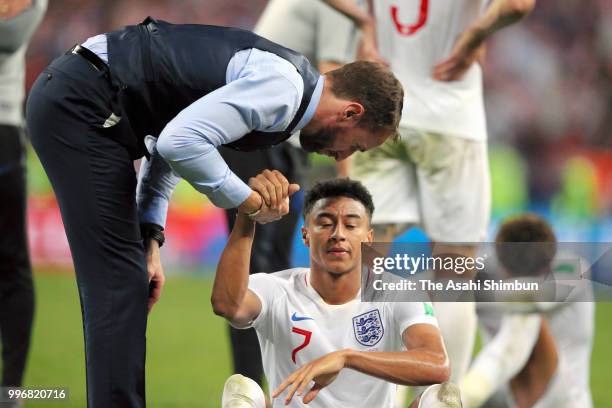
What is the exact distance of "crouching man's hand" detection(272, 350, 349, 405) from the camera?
8.42 feet

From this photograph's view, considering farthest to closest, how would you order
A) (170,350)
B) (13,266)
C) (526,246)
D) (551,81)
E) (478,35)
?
(551,81)
(170,350)
(13,266)
(478,35)
(526,246)

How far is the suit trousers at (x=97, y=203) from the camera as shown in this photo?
8.80 ft

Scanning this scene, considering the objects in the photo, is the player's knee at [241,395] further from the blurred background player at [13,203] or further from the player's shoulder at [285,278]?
the blurred background player at [13,203]

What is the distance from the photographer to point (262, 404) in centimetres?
281

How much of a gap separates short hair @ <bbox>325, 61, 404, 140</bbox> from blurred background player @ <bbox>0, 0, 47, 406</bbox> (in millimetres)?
1860

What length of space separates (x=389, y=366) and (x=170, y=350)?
3.04 metres

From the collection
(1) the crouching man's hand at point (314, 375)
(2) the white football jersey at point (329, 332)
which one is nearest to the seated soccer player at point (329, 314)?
(2) the white football jersey at point (329, 332)

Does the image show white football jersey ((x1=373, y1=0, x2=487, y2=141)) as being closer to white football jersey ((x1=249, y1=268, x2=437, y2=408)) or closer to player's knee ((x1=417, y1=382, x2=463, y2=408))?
white football jersey ((x1=249, y1=268, x2=437, y2=408))

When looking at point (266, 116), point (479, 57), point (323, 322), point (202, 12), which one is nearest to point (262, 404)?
point (323, 322)

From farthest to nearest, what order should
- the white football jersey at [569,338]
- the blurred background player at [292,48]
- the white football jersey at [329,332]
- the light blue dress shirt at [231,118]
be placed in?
the blurred background player at [292,48], the white football jersey at [569,338], the white football jersey at [329,332], the light blue dress shirt at [231,118]

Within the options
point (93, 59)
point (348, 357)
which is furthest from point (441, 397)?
point (93, 59)

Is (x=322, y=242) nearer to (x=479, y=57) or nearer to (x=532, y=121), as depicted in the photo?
(x=479, y=57)

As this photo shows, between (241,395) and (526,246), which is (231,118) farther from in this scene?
(526,246)

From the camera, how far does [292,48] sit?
13.4 ft
